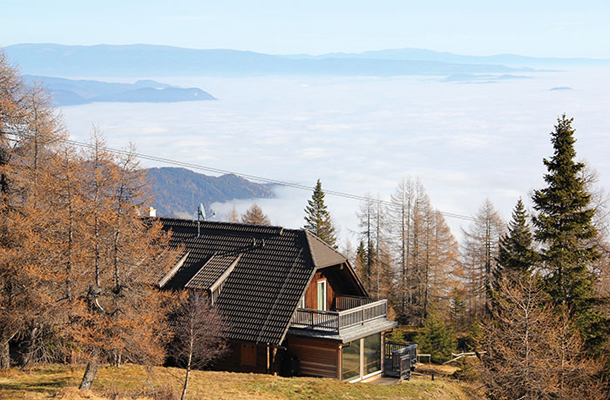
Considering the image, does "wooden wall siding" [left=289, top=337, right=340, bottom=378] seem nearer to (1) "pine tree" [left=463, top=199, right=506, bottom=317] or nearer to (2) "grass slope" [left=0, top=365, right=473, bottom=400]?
(2) "grass slope" [left=0, top=365, right=473, bottom=400]

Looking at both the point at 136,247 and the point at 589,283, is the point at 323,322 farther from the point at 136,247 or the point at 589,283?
the point at 589,283

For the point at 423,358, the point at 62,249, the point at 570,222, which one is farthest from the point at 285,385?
the point at 423,358

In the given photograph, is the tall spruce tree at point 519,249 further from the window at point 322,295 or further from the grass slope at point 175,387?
the grass slope at point 175,387

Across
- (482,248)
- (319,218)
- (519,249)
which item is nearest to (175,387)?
(519,249)

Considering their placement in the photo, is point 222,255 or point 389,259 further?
point 389,259

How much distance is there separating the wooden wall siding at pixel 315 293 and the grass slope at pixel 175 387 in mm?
4944

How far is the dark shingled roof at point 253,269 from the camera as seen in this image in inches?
1156

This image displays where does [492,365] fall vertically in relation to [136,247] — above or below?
below

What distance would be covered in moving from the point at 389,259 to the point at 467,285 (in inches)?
360

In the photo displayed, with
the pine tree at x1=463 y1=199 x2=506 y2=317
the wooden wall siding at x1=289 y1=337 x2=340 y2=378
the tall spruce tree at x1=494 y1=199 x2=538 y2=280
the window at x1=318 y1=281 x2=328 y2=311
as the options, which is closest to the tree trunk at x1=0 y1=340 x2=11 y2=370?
the wooden wall siding at x1=289 y1=337 x2=340 y2=378

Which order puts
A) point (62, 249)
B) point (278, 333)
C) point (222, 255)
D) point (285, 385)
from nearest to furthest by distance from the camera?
point (62, 249), point (285, 385), point (278, 333), point (222, 255)

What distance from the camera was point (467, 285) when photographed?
76.1m

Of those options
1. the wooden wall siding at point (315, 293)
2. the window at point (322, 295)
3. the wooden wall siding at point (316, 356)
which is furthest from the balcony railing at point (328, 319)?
the window at point (322, 295)


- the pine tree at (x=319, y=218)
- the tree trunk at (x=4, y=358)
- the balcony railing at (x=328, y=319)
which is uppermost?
the pine tree at (x=319, y=218)
